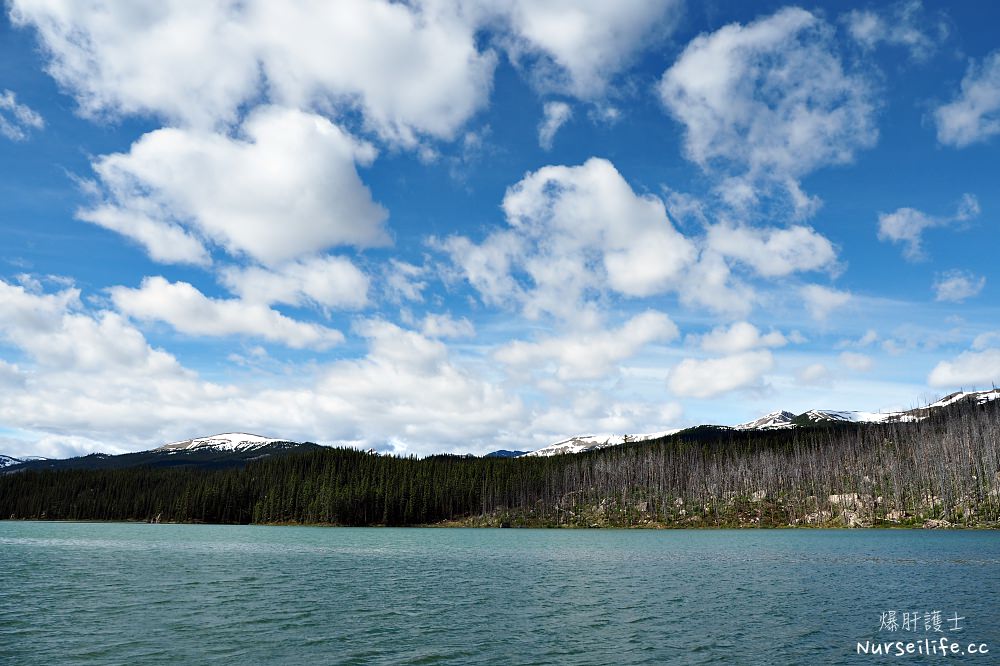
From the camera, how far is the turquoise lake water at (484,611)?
2895cm

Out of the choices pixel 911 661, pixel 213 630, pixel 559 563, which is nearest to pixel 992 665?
pixel 911 661

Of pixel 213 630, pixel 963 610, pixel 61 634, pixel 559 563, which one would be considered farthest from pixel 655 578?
pixel 61 634

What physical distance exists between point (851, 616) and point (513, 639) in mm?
21520

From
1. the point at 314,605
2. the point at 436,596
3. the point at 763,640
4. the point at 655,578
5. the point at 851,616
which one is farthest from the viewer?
the point at 655,578

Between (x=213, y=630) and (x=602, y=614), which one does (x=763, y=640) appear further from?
(x=213, y=630)

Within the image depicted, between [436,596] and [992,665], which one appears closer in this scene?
[992,665]

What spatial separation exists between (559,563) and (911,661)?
168 ft

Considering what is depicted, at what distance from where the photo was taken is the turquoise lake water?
28953 millimetres

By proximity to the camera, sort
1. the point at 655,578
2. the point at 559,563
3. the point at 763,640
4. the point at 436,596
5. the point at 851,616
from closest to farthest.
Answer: the point at 763,640
the point at 851,616
the point at 436,596
the point at 655,578
the point at 559,563

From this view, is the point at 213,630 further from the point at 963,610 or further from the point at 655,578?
the point at 963,610

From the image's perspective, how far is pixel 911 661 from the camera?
1084 inches

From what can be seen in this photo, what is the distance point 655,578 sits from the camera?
58.8m

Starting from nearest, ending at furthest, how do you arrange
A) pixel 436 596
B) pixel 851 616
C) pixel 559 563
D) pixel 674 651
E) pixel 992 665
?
1. pixel 992 665
2. pixel 674 651
3. pixel 851 616
4. pixel 436 596
5. pixel 559 563

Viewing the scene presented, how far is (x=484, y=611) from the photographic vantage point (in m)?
40.4
